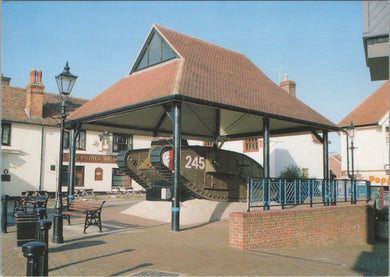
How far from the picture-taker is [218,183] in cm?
1761

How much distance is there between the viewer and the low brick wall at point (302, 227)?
33.7ft

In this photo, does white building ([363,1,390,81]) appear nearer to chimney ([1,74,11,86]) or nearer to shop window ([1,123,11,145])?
shop window ([1,123,11,145])

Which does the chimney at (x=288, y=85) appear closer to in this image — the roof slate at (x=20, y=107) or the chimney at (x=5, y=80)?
the roof slate at (x=20, y=107)

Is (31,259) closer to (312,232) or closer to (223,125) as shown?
(312,232)

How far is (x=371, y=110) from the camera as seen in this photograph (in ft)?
113

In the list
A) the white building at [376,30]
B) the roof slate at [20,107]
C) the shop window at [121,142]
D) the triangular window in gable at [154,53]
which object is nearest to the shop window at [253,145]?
the shop window at [121,142]

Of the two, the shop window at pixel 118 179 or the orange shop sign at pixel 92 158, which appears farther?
the shop window at pixel 118 179

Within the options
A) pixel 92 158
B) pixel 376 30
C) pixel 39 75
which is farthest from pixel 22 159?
pixel 376 30

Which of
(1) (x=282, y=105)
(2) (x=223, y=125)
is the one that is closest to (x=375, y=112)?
(2) (x=223, y=125)

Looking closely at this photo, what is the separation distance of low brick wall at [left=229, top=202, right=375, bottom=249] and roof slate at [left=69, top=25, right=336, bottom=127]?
436 centimetres

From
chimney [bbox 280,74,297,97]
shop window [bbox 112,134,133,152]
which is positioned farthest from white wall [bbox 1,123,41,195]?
chimney [bbox 280,74,297,97]

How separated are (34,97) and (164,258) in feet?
84.8

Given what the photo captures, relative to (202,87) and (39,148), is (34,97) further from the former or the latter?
(202,87)

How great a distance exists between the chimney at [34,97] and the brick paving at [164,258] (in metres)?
19.8
